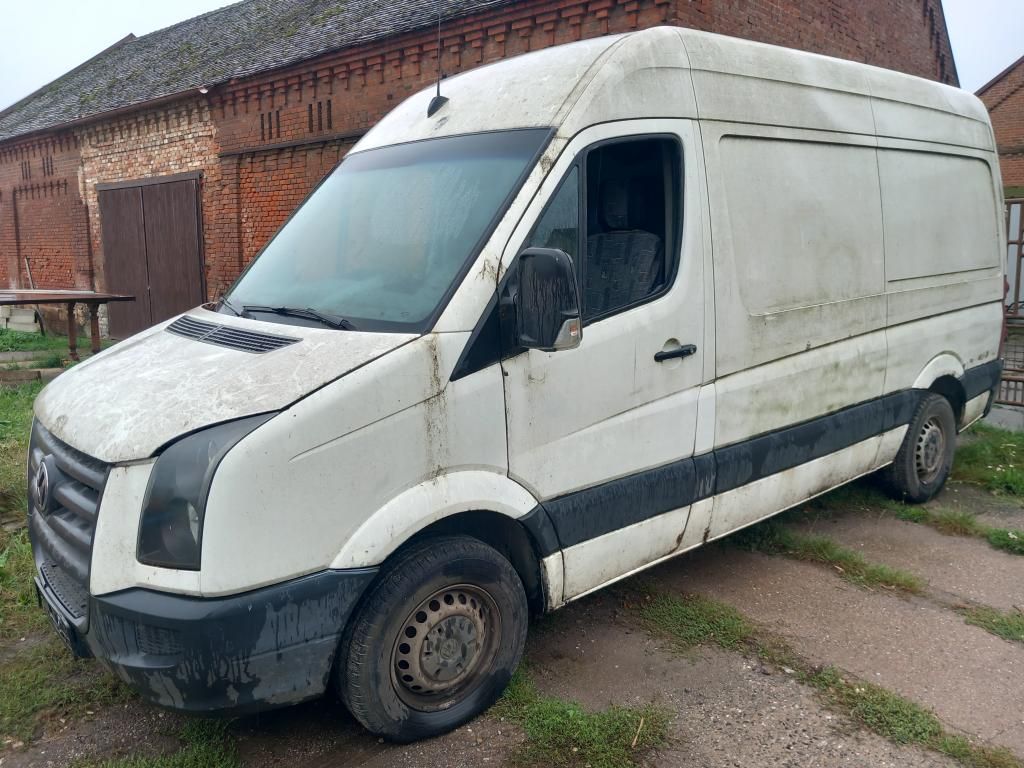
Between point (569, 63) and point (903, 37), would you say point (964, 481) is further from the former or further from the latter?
point (903, 37)

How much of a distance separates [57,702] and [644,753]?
2.36m

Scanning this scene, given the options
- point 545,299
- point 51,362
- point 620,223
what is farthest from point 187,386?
point 51,362

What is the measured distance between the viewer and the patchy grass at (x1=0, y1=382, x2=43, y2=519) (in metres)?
5.44

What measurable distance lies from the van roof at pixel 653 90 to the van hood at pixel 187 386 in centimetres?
119

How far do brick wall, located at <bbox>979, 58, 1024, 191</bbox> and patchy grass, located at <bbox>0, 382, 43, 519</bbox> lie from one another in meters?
27.7

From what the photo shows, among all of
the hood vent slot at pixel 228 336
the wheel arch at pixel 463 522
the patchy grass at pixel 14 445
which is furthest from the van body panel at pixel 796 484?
the patchy grass at pixel 14 445

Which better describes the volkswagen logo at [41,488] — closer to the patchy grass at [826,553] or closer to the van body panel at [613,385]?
the van body panel at [613,385]

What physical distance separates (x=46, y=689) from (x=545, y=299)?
265cm

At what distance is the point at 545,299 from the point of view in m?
2.85

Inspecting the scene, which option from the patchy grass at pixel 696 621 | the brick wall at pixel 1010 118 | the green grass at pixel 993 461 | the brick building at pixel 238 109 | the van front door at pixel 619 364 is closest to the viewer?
the van front door at pixel 619 364

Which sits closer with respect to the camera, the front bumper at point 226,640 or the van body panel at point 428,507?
the front bumper at point 226,640

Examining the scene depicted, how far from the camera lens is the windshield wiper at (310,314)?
304 cm

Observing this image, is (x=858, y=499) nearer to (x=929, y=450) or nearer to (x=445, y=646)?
(x=929, y=450)

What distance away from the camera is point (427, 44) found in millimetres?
9672
